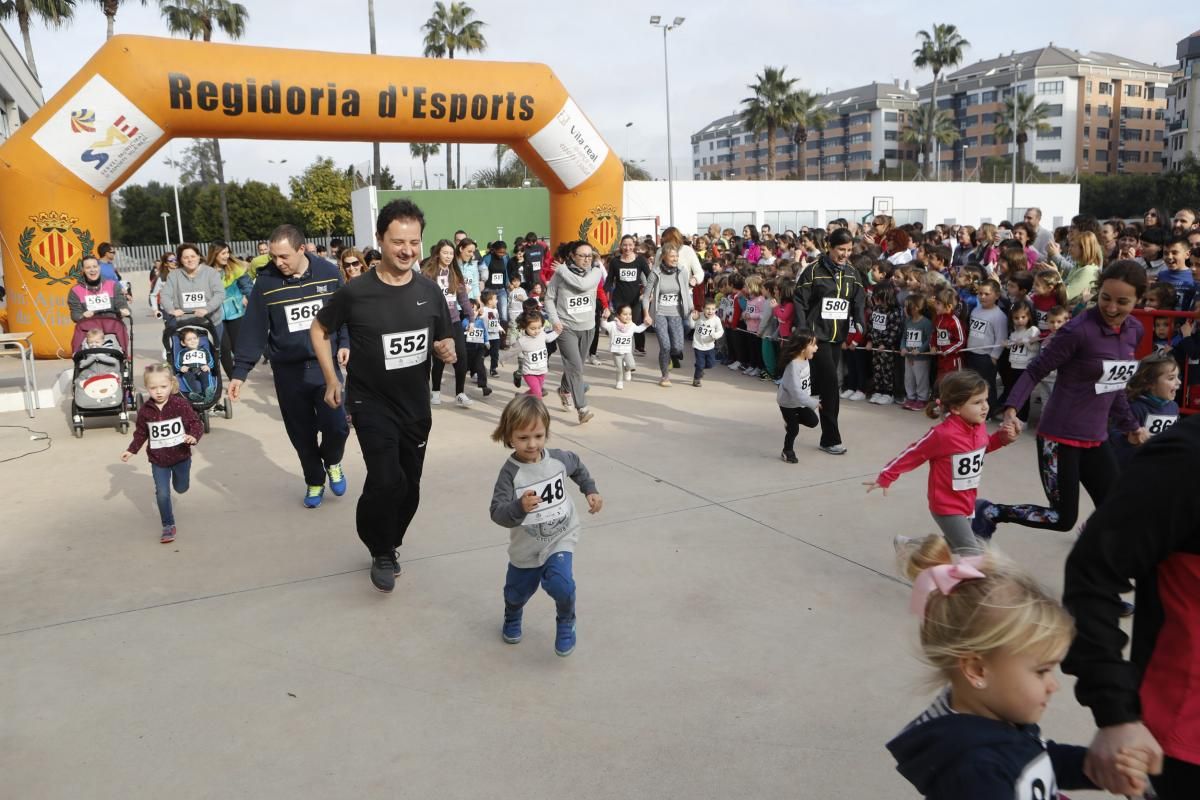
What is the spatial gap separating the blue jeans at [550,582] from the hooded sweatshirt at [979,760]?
230 cm

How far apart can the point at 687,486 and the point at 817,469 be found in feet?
3.71

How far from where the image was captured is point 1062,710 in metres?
3.51

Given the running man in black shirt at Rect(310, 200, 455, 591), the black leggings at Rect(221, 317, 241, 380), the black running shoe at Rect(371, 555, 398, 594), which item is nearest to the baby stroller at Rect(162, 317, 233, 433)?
the black leggings at Rect(221, 317, 241, 380)

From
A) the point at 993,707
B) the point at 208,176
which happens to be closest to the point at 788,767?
the point at 993,707

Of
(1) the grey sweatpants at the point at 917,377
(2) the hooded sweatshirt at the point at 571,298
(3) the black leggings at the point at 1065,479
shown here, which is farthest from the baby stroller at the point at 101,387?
(3) the black leggings at the point at 1065,479

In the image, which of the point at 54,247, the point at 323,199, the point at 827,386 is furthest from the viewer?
the point at 323,199

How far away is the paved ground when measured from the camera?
3.27m

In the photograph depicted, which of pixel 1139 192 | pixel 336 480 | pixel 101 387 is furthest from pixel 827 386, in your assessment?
pixel 1139 192

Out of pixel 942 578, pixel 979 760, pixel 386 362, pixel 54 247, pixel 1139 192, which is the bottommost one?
pixel 979 760

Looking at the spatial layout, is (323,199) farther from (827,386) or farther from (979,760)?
(979,760)

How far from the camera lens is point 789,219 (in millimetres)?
36938

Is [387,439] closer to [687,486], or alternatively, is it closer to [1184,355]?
[687,486]

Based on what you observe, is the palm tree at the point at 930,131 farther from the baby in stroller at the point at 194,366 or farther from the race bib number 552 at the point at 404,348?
the race bib number 552 at the point at 404,348

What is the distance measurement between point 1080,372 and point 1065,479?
1.80 feet
